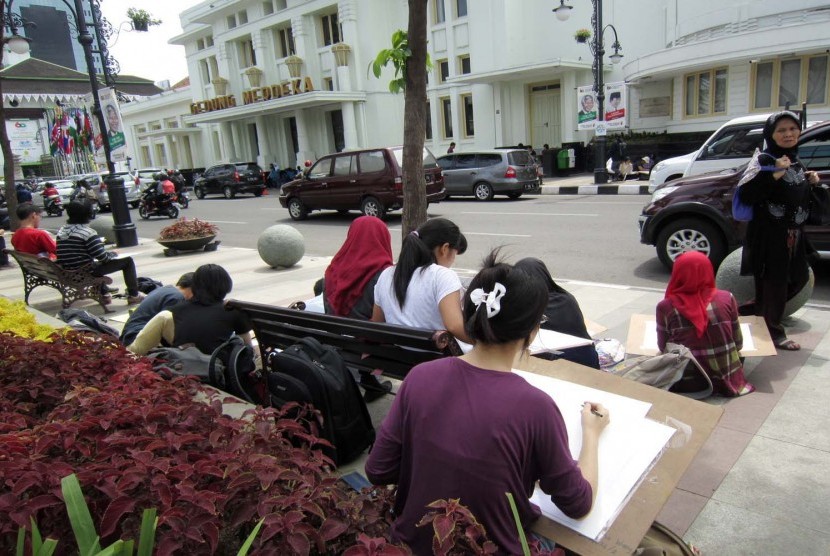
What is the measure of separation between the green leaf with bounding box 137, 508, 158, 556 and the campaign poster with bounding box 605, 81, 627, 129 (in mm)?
20568

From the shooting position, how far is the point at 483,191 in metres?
18.6

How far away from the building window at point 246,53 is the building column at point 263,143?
3915mm

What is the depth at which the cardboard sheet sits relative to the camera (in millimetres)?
4203

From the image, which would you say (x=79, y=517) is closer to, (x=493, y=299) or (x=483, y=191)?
(x=493, y=299)

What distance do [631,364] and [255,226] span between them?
549 inches

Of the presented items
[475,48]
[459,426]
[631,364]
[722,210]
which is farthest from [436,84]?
[459,426]

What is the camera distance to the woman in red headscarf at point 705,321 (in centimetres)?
392

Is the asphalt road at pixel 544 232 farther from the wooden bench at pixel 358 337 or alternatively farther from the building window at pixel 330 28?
the building window at pixel 330 28

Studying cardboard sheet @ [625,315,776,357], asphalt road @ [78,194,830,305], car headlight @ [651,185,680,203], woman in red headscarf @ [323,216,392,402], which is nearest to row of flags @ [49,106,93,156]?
asphalt road @ [78,194,830,305]

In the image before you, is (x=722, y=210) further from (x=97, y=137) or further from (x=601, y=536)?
(x=97, y=137)

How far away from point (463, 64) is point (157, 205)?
15056 millimetres

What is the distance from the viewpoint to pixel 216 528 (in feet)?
5.00

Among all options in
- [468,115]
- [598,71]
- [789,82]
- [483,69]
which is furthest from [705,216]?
[468,115]

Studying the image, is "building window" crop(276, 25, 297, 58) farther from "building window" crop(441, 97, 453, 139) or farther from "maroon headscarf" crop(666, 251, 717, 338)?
"maroon headscarf" crop(666, 251, 717, 338)
